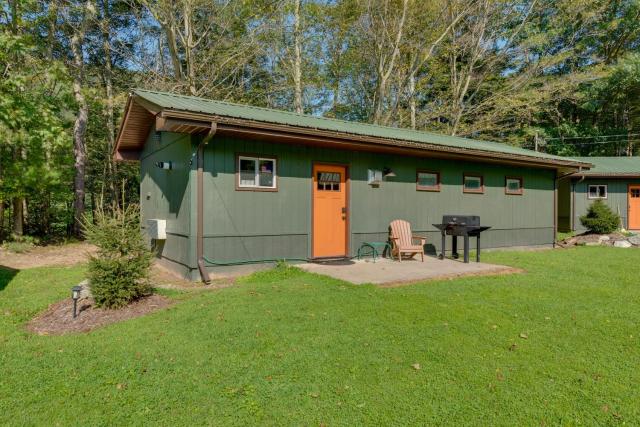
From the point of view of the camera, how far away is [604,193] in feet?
51.8

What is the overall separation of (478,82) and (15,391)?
66.7 ft

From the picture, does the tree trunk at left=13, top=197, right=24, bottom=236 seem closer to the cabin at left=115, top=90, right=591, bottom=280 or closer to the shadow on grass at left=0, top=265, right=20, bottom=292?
the cabin at left=115, top=90, right=591, bottom=280

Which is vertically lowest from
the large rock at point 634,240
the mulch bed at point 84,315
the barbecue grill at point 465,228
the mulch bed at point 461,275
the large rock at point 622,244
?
the mulch bed at point 84,315

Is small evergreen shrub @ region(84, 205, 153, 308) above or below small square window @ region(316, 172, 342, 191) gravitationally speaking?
below

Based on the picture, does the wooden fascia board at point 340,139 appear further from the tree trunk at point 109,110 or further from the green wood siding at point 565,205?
the tree trunk at point 109,110

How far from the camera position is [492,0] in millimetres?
15875

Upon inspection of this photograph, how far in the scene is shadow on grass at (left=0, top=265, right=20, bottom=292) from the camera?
645 centimetres

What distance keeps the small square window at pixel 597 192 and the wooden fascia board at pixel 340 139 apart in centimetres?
759

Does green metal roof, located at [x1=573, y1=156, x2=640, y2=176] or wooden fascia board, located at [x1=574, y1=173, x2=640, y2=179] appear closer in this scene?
wooden fascia board, located at [x1=574, y1=173, x2=640, y2=179]

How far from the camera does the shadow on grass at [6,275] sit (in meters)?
6.45

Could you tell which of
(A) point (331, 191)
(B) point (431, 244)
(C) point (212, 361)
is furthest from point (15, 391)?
(B) point (431, 244)

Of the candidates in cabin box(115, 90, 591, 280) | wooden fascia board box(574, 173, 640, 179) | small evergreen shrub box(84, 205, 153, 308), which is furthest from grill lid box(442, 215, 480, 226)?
wooden fascia board box(574, 173, 640, 179)

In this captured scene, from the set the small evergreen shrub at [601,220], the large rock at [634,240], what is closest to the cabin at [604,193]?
the small evergreen shrub at [601,220]

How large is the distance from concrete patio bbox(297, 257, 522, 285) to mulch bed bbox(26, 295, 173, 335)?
263 centimetres
